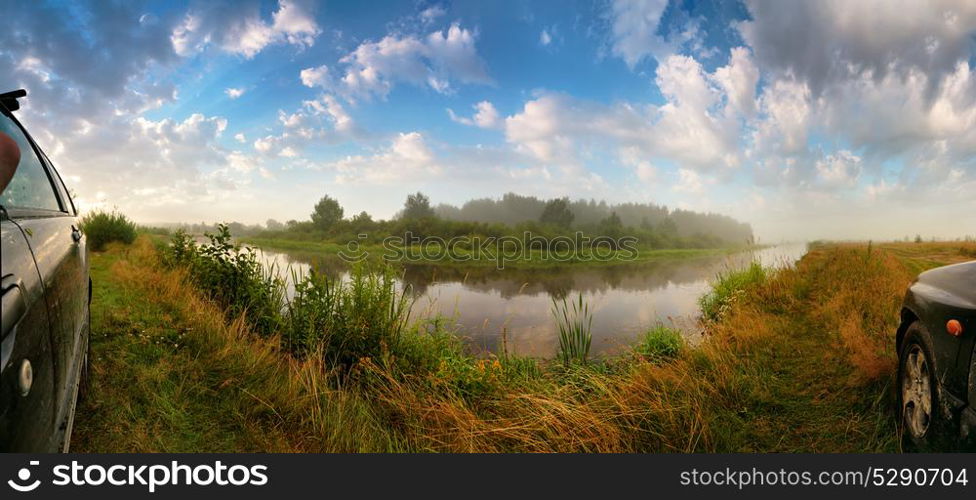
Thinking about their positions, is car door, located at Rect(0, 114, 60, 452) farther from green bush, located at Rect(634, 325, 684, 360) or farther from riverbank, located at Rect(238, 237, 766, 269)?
riverbank, located at Rect(238, 237, 766, 269)

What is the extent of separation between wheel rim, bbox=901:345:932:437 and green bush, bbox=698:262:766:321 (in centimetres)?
860

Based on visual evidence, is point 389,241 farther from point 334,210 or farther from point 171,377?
point 171,377

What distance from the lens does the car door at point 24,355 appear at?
4.29ft

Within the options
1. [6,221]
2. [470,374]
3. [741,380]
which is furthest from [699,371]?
[6,221]

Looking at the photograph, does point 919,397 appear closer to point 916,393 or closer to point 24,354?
point 916,393

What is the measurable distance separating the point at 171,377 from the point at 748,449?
16.3ft

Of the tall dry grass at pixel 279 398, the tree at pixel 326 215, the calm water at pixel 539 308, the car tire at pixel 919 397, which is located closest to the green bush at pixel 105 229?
the calm water at pixel 539 308

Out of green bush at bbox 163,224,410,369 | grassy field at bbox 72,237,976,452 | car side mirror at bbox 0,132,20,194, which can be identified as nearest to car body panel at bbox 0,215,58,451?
car side mirror at bbox 0,132,20,194

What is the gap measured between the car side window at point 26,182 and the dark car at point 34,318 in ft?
0.03

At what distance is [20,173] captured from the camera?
2371mm

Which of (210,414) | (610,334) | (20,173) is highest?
→ (20,173)

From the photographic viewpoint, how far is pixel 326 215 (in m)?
52.6

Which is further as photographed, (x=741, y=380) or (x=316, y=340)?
(x=316, y=340)

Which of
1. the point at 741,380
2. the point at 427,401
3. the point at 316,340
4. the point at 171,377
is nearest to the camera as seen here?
the point at 171,377
